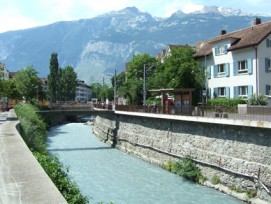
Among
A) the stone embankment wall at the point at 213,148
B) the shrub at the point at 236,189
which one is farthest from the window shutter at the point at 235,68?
the shrub at the point at 236,189

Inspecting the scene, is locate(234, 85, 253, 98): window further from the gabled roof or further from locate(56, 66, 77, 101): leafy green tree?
locate(56, 66, 77, 101): leafy green tree

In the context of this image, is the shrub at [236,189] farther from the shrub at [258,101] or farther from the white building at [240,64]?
the white building at [240,64]

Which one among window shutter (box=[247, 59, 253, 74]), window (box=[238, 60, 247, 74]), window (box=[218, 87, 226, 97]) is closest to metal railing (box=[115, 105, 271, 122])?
window shutter (box=[247, 59, 253, 74])

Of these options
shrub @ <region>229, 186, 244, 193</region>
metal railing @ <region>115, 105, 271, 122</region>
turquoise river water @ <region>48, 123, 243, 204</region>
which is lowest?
turquoise river water @ <region>48, 123, 243, 204</region>

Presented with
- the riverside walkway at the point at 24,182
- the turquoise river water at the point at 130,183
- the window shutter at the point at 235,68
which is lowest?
the turquoise river water at the point at 130,183

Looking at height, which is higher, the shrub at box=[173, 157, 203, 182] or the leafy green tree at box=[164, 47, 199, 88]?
the leafy green tree at box=[164, 47, 199, 88]

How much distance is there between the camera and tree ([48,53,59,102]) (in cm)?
12694

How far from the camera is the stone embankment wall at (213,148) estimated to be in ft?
70.7

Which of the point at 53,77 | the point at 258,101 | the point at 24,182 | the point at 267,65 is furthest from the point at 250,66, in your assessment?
the point at 53,77

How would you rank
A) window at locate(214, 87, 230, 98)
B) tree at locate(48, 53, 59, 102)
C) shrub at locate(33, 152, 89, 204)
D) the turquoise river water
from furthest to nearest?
tree at locate(48, 53, 59, 102) < window at locate(214, 87, 230, 98) < the turquoise river water < shrub at locate(33, 152, 89, 204)

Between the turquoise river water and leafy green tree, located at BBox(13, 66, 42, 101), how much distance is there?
5515cm

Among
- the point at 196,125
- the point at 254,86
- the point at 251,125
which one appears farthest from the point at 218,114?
the point at 254,86

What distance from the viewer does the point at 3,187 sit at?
10805mm

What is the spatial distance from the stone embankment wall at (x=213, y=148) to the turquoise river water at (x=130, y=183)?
53.5 inches
